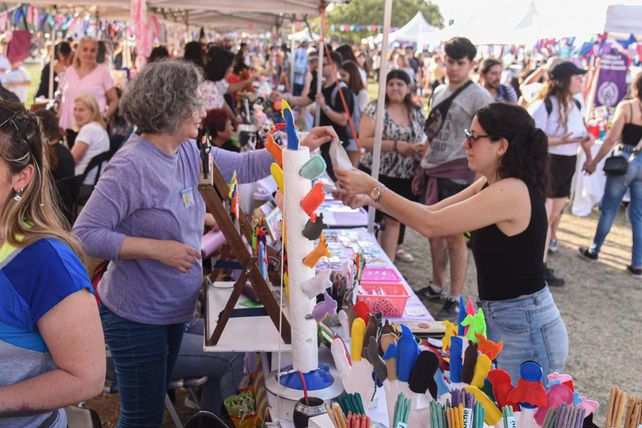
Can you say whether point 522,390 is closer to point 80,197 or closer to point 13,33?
point 80,197

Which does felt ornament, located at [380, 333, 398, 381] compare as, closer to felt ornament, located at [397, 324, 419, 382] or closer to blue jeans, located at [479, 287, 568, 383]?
felt ornament, located at [397, 324, 419, 382]

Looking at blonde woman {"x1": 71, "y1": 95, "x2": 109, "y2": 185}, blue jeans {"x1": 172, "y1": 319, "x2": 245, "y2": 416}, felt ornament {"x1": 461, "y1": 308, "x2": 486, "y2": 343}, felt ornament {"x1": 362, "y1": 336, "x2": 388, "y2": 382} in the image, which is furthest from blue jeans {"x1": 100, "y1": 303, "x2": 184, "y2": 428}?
blonde woman {"x1": 71, "y1": 95, "x2": 109, "y2": 185}

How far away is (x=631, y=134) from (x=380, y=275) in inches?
148

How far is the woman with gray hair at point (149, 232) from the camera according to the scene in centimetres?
197

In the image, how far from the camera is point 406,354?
4.33 ft

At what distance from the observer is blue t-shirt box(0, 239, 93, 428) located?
1238mm

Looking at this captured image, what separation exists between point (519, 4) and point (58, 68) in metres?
5.96

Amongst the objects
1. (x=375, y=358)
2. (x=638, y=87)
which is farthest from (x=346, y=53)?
(x=375, y=358)

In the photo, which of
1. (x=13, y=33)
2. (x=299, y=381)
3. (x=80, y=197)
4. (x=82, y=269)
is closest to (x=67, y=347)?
(x=82, y=269)

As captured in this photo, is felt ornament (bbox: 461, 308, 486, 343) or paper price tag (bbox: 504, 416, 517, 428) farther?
felt ornament (bbox: 461, 308, 486, 343)

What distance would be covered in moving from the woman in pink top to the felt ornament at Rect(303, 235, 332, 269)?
4.60 m

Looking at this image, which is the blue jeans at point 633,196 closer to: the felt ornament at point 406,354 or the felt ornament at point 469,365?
the felt ornament at point 469,365

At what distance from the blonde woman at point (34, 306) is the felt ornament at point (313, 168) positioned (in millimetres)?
582

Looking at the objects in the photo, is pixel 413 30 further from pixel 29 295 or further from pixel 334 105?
pixel 29 295
